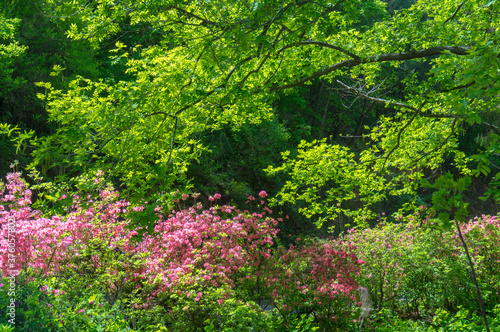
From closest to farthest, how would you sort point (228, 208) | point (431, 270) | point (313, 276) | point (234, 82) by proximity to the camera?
point (234, 82) < point (313, 276) < point (431, 270) < point (228, 208)

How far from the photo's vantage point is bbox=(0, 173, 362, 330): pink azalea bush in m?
4.95

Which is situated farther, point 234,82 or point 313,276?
point 313,276

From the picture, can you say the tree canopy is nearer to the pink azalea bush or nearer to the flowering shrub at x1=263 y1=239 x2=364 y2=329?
the flowering shrub at x1=263 y1=239 x2=364 y2=329

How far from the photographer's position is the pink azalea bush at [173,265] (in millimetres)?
4949

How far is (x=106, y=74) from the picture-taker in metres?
11.9

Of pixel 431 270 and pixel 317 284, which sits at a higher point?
pixel 431 270

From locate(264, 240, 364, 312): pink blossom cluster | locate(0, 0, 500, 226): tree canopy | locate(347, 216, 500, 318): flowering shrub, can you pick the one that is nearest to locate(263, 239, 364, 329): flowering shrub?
locate(264, 240, 364, 312): pink blossom cluster

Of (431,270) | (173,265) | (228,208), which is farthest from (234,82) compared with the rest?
(431,270)

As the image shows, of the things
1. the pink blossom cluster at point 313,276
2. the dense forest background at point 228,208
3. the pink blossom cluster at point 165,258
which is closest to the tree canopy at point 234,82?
the dense forest background at point 228,208

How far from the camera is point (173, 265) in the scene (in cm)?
541

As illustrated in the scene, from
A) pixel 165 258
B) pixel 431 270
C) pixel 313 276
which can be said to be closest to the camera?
pixel 313 276

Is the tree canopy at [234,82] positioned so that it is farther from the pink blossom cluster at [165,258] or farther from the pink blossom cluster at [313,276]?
the pink blossom cluster at [165,258]

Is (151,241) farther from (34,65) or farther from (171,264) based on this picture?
(34,65)

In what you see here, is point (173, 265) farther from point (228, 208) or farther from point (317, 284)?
point (317, 284)
